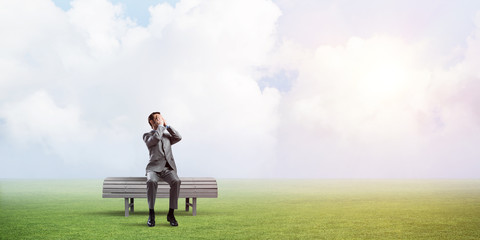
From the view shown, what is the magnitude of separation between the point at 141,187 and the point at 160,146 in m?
2.42

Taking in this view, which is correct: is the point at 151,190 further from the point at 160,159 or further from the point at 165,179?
the point at 160,159

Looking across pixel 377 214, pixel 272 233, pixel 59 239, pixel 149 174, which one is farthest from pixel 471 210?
pixel 59 239

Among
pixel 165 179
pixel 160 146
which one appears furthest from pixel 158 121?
pixel 165 179

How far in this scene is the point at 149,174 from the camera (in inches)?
474

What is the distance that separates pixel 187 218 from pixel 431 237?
576 centimetres

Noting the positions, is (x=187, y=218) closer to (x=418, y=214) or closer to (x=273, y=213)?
(x=273, y=213)

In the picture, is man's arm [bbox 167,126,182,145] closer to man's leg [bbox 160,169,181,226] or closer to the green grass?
man's leg [bbox 160,169,181,226]

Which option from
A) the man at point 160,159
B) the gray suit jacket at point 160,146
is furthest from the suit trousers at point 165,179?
the gray suit jacket at point 160,146

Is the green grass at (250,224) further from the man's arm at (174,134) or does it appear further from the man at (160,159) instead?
the man's arm at (174,134)

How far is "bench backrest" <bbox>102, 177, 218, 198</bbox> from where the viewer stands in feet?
46.1

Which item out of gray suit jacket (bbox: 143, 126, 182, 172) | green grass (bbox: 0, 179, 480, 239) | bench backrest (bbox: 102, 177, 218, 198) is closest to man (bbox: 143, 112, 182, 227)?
gray suit jacket (bbox: 143, 126, 182, 172)

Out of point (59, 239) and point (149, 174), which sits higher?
point (149, 174)

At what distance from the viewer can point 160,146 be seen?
12062 millimetres

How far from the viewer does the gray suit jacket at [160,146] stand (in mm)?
12023
